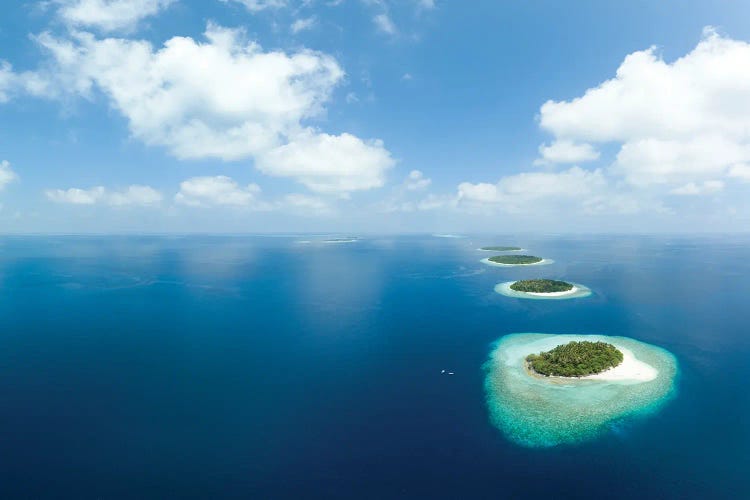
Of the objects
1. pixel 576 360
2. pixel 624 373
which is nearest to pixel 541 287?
pixel 624 373

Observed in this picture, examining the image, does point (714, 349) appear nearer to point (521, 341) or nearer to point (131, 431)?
point (521, 341)

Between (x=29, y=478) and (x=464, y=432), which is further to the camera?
(x=464, y=432)

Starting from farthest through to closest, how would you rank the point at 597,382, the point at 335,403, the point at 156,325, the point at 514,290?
the point at 514,290 < the point at 156,325 < the point at 597,382 < the point at 335,403

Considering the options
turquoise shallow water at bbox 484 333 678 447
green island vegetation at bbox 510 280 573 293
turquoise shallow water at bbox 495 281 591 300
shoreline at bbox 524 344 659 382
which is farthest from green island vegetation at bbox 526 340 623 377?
green island vegetation at bbox 510 280 573 293

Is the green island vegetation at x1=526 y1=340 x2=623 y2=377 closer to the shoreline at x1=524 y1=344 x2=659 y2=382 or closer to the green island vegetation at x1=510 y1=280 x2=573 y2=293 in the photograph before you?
the shoreline at x1=524 y1=344 x2=659 y2=382

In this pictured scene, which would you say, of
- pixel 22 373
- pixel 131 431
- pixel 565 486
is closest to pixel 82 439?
pixel 131 431
